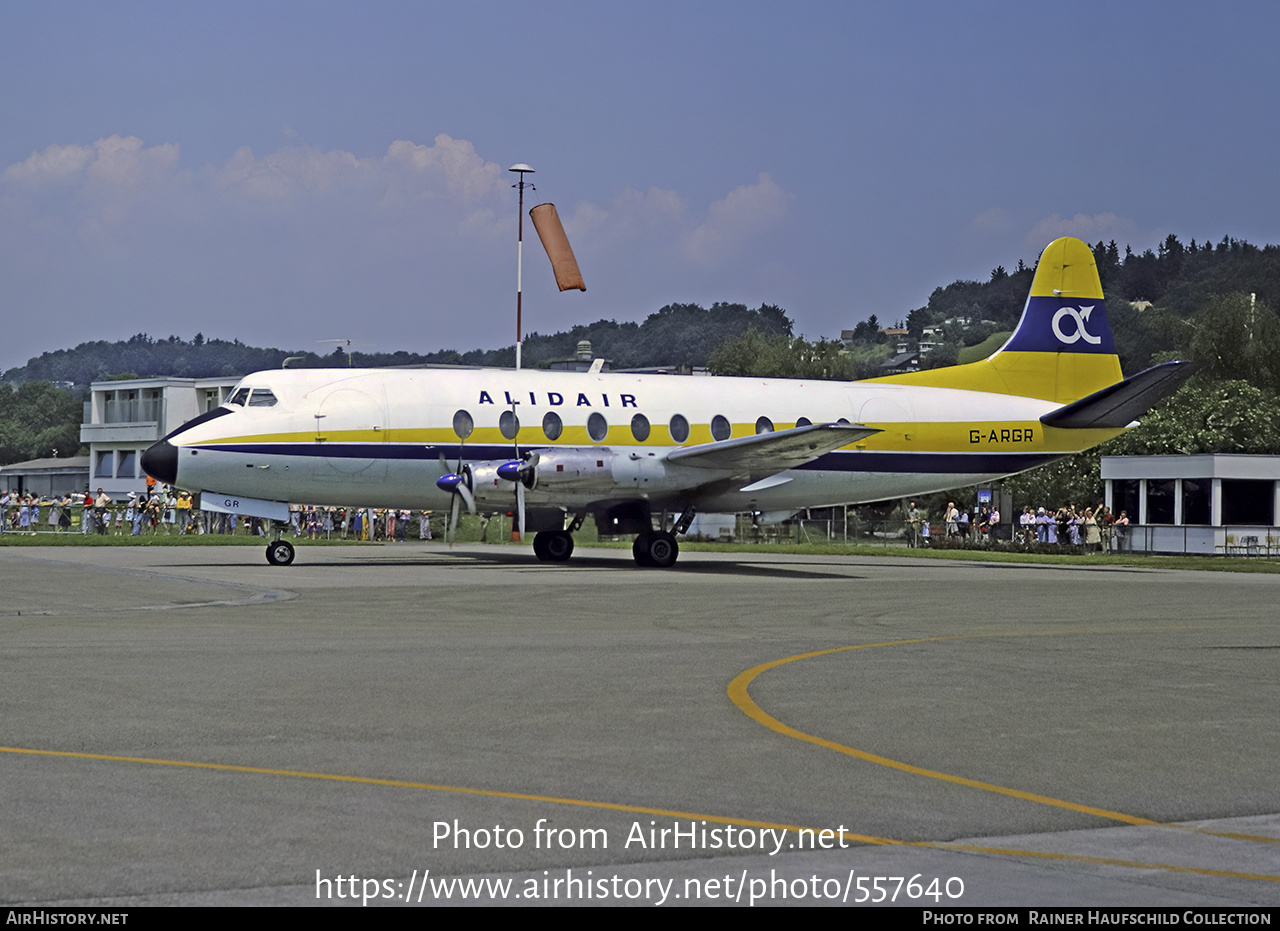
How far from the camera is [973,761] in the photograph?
8344mm

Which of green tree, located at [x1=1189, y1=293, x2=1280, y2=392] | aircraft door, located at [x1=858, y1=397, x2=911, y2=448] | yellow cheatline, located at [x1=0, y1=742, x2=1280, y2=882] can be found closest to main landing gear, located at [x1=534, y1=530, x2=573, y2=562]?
aircraft door, located at [x1=858, y1=397, x2=911, y2=448]

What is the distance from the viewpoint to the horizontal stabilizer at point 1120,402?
32281mm

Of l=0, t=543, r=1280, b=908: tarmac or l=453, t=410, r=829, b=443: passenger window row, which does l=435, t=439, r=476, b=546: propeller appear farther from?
l=0, t=543, r=1280, b=908: tarmac

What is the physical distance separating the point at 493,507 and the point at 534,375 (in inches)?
133

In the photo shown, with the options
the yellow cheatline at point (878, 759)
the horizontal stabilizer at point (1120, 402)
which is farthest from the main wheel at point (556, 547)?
the yellow cheatline at point (878, 759)

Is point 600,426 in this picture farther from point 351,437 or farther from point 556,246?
point 556,246

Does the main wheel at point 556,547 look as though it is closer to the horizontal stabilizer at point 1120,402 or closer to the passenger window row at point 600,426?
the passenger window row at point 600,426

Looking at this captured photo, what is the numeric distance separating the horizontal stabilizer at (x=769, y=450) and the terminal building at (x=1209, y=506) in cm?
2104

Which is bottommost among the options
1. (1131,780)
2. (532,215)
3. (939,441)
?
(1131,780)

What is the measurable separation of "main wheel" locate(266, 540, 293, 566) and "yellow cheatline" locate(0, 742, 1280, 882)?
21861 mm

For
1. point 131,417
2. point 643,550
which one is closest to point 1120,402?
point 643,550

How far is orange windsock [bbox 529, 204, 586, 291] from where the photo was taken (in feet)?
152
